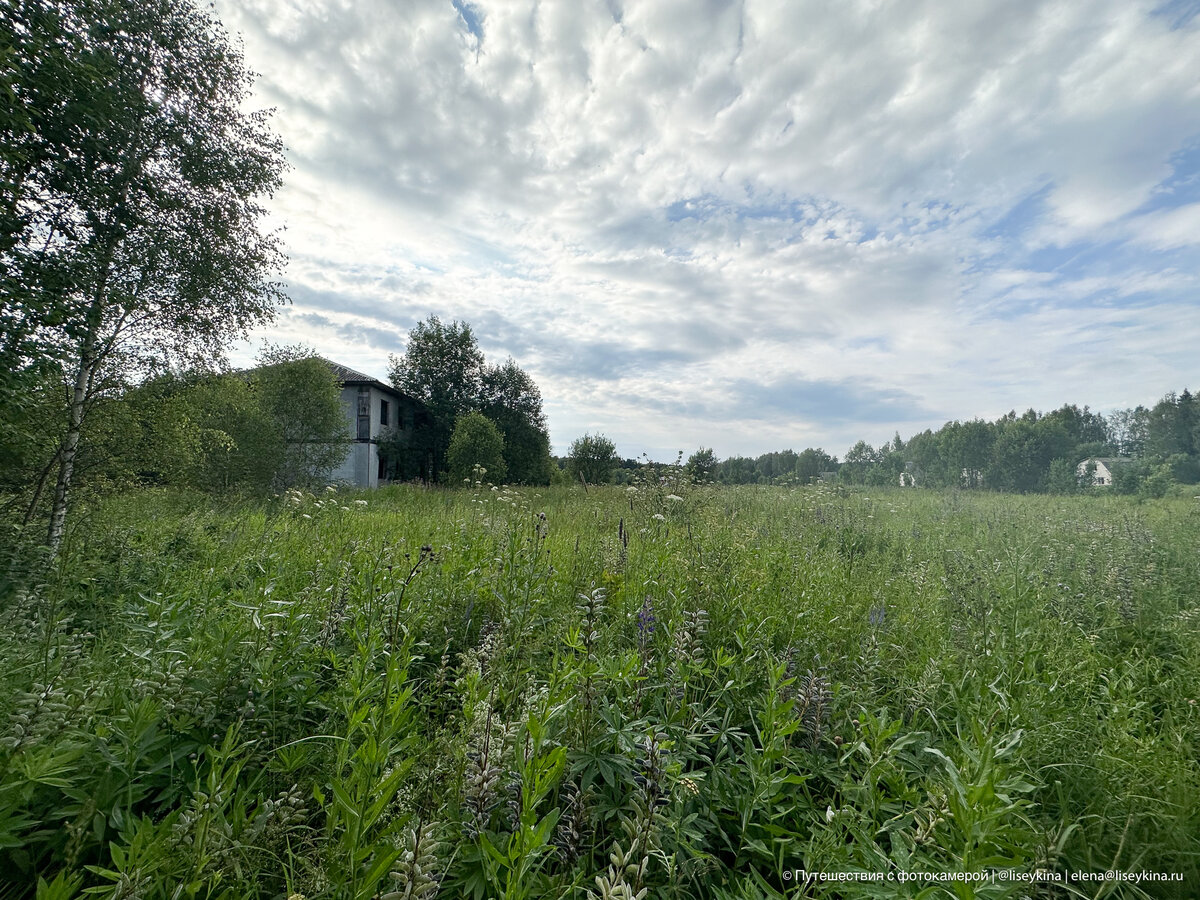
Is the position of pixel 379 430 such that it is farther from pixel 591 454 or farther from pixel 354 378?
pixel 591 454

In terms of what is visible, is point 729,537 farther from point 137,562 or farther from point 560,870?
point 137,562

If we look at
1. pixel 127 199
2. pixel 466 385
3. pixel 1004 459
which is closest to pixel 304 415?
pixel 127 199

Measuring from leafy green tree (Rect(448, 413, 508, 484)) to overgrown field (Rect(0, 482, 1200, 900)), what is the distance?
19.1 metres

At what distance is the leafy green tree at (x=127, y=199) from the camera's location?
207 inches

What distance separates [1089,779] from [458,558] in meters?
3.95

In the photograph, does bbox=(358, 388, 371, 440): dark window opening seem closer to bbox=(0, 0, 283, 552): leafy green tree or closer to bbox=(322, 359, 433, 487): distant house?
bbox=(322, 359, 433, 487): distant house

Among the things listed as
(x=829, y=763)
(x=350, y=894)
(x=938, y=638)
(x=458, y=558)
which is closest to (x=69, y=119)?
(x=458, y=558)

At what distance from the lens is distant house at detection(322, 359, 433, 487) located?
2952cm

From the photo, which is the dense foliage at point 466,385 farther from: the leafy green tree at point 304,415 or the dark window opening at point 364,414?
the leafy green tree at point 304,415

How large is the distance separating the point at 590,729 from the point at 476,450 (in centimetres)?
2393

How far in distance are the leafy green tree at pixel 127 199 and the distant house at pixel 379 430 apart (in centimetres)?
1909

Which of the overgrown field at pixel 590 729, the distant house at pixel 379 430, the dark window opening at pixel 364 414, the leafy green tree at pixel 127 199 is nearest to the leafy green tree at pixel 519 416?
the distant house at pixel 379 430

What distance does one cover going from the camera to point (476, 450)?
80.8 ft

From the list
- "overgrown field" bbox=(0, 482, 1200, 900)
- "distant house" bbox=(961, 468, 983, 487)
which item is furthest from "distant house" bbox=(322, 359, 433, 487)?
"distant house" bbox=(961, 468, 983, 487)
